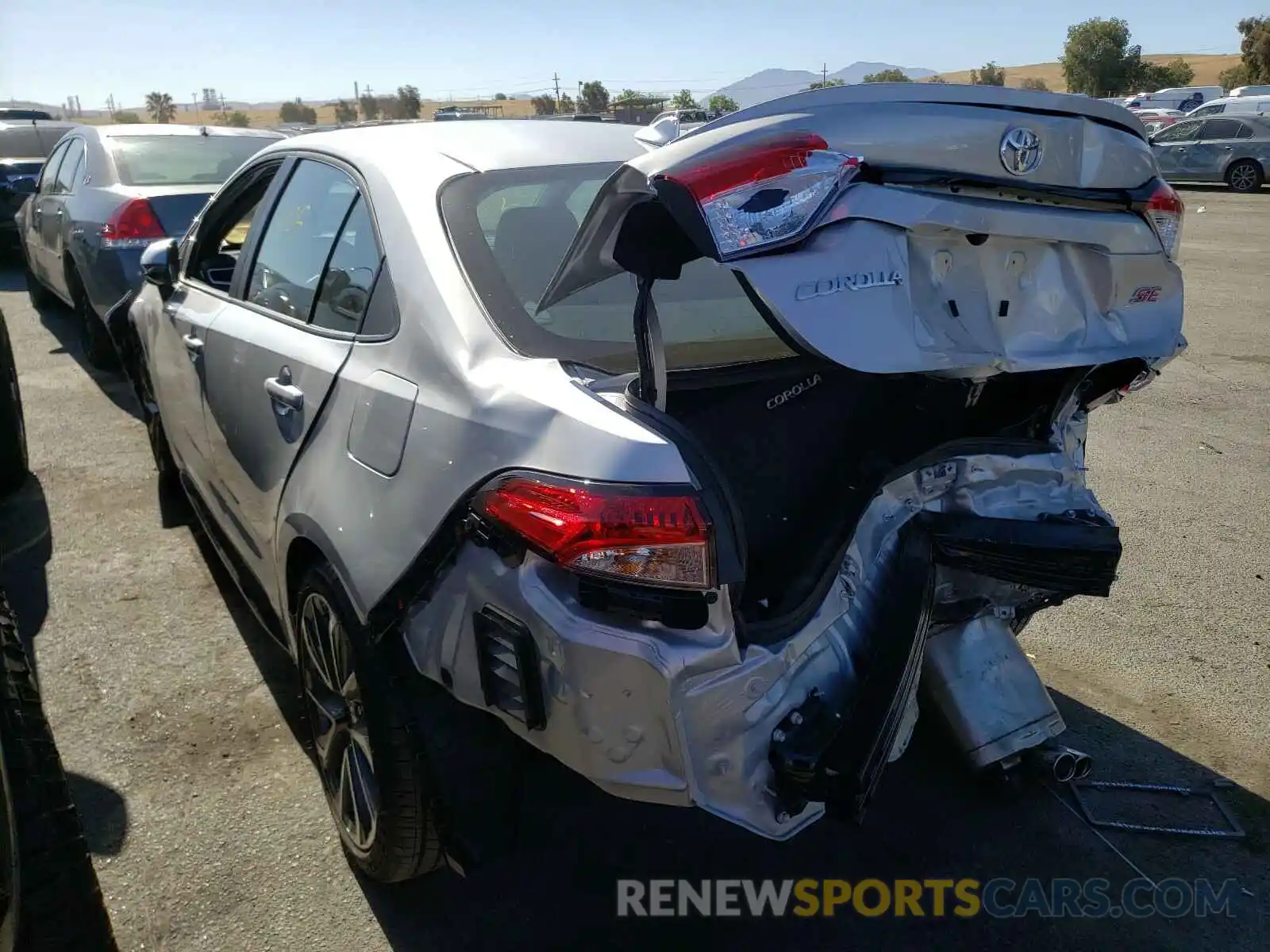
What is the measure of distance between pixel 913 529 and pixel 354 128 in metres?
2.12

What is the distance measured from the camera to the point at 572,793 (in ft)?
9.10

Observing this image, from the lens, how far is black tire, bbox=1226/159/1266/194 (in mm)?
20609

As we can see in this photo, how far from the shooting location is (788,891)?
2602 mm

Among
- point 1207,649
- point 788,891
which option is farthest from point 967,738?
point 1207,649

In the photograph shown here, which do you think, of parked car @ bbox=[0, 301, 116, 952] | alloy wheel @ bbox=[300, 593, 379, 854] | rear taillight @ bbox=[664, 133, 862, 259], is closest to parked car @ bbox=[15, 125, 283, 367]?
alloy wheel @ bbox=[300, 593, 379, 854]

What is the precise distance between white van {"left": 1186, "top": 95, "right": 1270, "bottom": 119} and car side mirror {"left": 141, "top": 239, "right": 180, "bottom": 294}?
23968 mm

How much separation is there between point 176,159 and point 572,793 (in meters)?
6.24

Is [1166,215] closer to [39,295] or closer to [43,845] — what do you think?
[43,845]

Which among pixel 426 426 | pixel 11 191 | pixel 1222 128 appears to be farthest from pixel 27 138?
pixel 1222 128

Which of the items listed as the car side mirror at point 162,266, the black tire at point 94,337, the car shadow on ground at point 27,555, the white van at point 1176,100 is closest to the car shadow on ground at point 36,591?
the car shadow on ground at point 27,555

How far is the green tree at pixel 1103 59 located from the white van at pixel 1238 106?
41.8 m

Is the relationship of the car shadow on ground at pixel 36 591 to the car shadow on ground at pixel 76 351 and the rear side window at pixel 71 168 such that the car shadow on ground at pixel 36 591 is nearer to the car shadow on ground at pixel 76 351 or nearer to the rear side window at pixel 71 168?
the car shadow on ground at pixel 76 351

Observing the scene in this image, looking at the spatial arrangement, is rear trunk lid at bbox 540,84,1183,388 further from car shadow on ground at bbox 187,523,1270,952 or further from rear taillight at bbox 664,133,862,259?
car shadow on ground at bbox 187,523,1270,952

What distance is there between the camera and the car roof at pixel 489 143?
268 centimetres
